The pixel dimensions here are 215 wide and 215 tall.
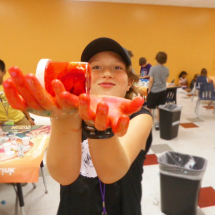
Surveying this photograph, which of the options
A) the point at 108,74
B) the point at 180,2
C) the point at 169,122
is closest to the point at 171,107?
the point at 169,122

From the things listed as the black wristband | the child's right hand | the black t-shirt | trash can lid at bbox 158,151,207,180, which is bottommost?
trash can lid at bbox 158,151,207,180

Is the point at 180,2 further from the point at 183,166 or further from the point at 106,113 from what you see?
the point at 106,113

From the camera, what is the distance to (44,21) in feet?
16.4

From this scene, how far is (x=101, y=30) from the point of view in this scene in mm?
5395

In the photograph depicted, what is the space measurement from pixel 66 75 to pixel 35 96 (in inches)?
3.6

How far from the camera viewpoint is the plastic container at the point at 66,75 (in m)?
0.36

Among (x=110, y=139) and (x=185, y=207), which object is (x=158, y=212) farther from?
(x=110, y=139)

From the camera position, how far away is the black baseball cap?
27.0 inches

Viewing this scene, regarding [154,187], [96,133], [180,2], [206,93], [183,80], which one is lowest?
[154,187]

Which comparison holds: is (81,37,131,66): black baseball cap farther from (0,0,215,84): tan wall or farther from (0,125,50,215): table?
(0,0,215,84): tan wall

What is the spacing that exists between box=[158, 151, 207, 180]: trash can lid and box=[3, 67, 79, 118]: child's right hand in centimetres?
131

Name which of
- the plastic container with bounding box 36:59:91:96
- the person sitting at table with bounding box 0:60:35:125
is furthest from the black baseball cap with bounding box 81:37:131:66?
the person sitting at table with bounding box 0:60:35:125

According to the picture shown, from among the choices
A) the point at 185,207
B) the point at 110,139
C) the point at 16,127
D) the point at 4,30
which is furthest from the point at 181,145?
the point at 4,30

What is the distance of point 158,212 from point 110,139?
1452mm
